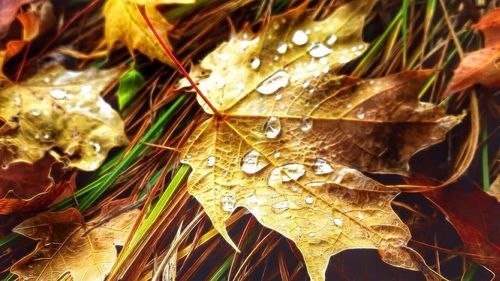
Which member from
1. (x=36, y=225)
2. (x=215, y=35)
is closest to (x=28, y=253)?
(x=36, y=225)

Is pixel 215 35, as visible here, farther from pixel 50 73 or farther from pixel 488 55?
pixel 488 55

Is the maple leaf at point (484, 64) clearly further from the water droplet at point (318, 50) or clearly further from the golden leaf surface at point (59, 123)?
the golden leaf surface at point (59, 123)

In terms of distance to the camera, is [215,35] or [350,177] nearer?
[350,177]

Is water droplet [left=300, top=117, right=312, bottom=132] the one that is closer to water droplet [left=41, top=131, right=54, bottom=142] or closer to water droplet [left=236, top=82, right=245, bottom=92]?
water droplet [left=236, top=82, right=245, bottom=92]

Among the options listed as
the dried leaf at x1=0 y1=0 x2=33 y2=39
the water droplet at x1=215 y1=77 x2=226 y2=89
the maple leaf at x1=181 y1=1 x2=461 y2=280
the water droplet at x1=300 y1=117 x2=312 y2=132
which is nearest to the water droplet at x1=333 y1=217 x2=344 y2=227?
the maple leaf at x1=181 y1=1 x2=461 y2=280

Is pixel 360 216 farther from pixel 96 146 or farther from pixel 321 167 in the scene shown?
pixel 96 146

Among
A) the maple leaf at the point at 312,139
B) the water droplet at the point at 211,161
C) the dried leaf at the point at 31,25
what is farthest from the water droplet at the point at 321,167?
the dried leaf at the point at 31,25
